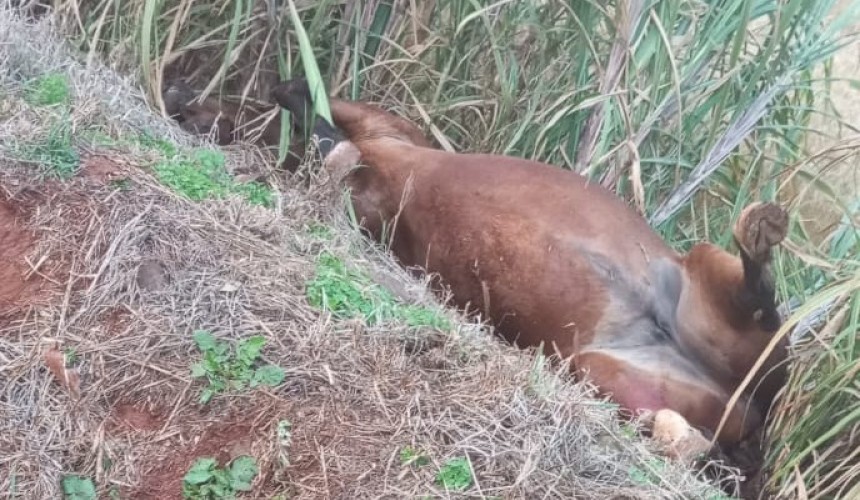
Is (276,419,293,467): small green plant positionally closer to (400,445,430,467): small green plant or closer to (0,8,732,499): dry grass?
(0,8,732,499): dry grass

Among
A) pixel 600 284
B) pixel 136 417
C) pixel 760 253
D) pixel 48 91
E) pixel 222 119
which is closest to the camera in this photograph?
pixel 136 417

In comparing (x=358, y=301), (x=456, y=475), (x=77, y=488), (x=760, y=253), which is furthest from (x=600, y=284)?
(x=77, y=488)

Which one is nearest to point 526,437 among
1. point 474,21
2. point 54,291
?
point 54,291

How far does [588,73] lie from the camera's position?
10.7 ft

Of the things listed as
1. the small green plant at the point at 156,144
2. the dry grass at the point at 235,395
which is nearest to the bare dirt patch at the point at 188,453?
the dry grass at the point at 235,395

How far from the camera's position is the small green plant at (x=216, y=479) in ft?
6.31

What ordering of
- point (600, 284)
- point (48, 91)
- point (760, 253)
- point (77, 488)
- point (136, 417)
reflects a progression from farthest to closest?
1. point (600, 284)
2. point (48, 91)
3. point (760, 253)
4. point (136, 417)
5. point (77, 488)

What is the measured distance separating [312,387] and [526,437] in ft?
1.46

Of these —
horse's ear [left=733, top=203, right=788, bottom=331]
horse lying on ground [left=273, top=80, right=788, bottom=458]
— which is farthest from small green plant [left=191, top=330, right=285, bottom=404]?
horse's ear [left=733, top=203, right=788, bottom=331]

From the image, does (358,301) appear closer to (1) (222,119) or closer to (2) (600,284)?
(2) (600,284)

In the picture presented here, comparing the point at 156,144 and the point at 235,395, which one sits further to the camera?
the point at 156,144

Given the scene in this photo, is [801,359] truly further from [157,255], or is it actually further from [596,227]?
[157,255]

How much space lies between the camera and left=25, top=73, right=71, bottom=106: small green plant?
2.59 meters

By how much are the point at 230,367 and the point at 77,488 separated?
Result: 37cm
